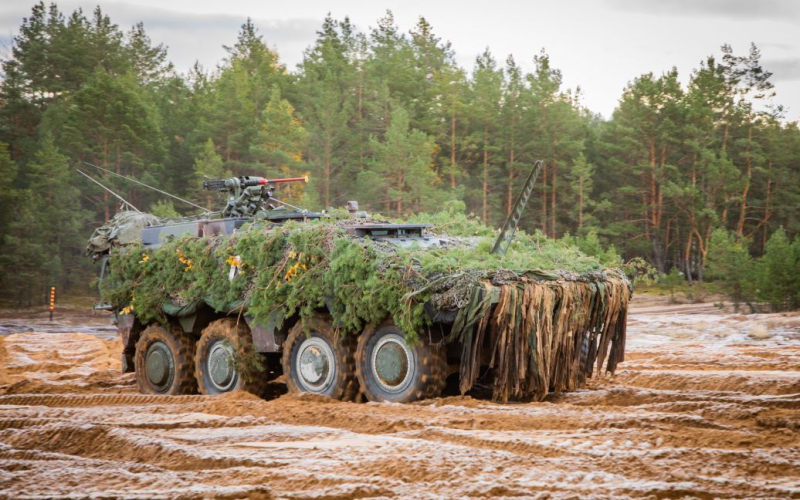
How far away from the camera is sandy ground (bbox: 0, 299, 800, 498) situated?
594 cm

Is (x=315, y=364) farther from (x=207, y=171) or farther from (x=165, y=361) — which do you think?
(x=207, y=171)

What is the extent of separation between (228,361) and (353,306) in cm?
245

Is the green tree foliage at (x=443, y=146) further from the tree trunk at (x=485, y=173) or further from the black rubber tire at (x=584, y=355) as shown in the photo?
the black rubber tire at (x=584, y=355)

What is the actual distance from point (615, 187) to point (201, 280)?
36.0 metres

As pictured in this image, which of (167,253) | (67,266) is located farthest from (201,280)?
(67,266)

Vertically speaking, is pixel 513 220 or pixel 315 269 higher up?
pixel 513 220

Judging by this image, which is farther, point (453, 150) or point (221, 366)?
point (453, 150)

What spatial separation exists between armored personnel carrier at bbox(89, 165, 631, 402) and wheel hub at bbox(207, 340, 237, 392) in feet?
0.07

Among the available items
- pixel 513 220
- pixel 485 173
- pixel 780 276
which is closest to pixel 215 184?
pixel 513 220

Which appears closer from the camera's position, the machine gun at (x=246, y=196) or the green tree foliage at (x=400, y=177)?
the machine gun at (x=246, y=196)

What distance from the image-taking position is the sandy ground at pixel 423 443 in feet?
19.5

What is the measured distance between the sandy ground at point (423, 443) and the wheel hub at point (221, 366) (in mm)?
644

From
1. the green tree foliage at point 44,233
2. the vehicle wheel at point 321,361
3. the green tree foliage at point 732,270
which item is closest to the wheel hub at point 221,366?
the vehicle wheel at point 321,361

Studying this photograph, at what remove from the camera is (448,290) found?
926 centimetres
